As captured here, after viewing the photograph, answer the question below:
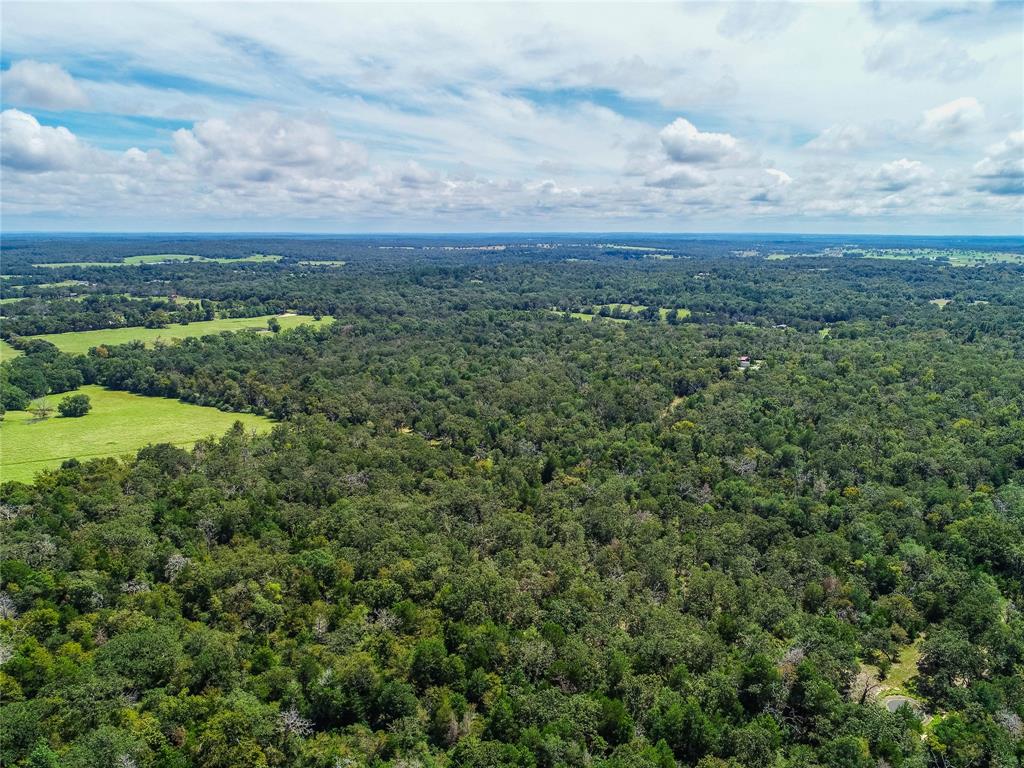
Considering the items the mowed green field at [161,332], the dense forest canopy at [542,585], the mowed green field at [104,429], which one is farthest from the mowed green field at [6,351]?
the dense forest canopy at [542,585]

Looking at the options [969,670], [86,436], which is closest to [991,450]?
[969,670]

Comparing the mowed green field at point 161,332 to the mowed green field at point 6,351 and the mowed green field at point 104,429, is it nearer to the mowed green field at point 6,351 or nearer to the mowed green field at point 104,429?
the mowed green field at point 6,351

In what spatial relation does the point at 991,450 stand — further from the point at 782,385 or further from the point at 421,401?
the point at 421,401

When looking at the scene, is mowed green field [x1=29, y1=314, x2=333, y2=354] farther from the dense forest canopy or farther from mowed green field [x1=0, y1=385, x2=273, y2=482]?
the dense forest canopy

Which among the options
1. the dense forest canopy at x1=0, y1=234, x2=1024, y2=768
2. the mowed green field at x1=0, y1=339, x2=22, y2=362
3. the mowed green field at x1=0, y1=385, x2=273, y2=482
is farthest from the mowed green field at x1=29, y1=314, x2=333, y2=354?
the dense forest canopy at x1=0, y1=234, x2=1024, y2=768

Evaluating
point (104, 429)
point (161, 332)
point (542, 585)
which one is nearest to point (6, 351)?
point (161, 332)

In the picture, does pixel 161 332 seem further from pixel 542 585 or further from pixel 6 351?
pixel 542 585
